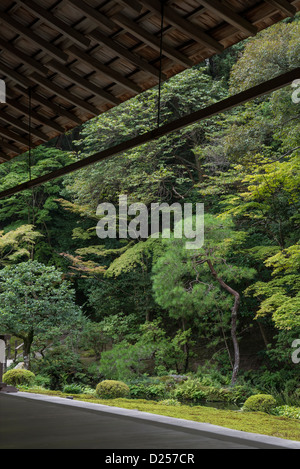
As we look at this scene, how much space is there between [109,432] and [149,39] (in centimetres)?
240

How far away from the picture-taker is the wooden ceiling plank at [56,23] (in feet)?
10.6

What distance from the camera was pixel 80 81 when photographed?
381 centimetres

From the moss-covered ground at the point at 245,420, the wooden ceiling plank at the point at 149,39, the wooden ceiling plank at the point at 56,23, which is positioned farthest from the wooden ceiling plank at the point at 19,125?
the moss-covered ground at the point at 245,420

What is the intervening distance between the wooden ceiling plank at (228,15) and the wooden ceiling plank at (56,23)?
95 cm

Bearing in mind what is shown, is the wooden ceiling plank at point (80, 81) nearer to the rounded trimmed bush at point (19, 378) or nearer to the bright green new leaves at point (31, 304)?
the rounded trimmed bush at point (19, 378)

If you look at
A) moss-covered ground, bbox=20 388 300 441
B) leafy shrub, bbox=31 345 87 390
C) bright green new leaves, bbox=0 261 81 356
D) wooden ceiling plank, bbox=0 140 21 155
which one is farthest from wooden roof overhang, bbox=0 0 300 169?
leafy shrub, bbox=31 345 87 390

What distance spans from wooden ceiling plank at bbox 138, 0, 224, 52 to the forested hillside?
20.9 ft

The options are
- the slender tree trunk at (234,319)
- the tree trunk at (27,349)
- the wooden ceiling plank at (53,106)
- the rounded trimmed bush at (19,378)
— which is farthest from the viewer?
the tree trunk at (27,349)

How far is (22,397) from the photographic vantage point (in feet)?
16.1

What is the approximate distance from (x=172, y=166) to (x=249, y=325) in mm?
4664

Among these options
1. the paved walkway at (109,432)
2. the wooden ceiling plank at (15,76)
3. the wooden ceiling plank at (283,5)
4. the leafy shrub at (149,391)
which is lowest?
the leafy shrub at (149,391)

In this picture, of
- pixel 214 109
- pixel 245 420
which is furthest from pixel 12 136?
pixel 245 420

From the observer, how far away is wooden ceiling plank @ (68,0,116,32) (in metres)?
3.16
